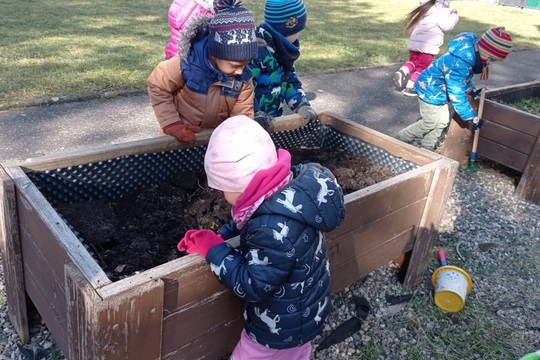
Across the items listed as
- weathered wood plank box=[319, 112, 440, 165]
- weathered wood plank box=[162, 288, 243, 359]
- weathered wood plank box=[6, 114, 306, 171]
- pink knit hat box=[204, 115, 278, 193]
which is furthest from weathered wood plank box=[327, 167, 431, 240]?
weathered wood plank box=[6, 114, 306, 171]

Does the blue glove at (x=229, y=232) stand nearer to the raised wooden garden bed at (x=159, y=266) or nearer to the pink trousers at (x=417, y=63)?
the raised wooden garden bed at (x=159, y=266)

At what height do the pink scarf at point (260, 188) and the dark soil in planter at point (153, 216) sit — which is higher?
the pink scarf at point (260, 188)

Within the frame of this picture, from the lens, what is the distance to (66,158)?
2.54 metres

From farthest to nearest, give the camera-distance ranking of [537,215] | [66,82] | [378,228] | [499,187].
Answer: [66,82] < [499,187] < [537,215] < [378,228]

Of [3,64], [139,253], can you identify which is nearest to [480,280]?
[139,253]

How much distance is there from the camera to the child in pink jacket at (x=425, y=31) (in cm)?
746

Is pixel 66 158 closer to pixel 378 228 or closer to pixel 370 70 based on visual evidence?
pixel 378 228

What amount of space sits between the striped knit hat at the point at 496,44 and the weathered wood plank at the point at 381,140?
1657mm

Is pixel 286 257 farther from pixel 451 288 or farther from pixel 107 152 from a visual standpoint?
pixel 451 288

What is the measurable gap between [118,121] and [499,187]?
148 inches

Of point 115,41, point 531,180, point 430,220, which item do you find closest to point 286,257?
point 430,220

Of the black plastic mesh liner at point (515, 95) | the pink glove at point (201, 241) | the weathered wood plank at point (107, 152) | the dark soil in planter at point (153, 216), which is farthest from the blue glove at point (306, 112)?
the black plastic mesh liner at point (515, 95)

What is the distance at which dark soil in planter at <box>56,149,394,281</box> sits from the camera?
2375 mm

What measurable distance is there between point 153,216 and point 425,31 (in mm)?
6091
